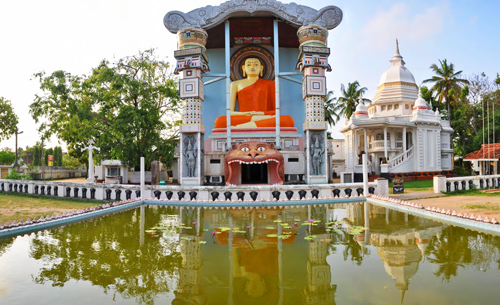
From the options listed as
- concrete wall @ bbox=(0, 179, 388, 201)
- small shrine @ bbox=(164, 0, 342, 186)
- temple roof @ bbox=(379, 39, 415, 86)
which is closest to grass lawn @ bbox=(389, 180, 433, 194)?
concrete wall @ bbox=(0, 179, 388, 201)

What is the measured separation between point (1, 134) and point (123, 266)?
4349 centimetres

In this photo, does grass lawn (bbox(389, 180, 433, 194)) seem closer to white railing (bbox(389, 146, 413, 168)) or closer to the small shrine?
white railing (bbox(389, 146, 413, 168))

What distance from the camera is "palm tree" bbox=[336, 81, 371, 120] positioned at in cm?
3966

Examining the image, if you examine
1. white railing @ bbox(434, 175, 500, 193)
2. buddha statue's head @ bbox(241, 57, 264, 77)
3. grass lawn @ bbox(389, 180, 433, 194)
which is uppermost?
buddha statue's head @ bbox(241, 57, 264, 77)

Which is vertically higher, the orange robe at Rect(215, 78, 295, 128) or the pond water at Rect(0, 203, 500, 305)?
the orange robe at Rect(215, 78, 295, 128)

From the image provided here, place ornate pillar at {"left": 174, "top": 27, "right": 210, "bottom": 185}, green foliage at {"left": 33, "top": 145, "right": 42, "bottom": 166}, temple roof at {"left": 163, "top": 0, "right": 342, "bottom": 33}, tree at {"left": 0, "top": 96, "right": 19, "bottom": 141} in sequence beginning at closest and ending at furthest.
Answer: ornate pillar at {"left": 174, "top": 27, "right": 210, "bottom": 185} < temple roof at {"left": 163, "top": 0, "right": 342, "bottom": 33} < tree at {"left": 0, "top": 96, "right": 19, "bottom": 141} < green foliage at {"left": 33, "top": 145, "right": 42, "bottom": 166}

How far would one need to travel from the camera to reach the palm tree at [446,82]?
35531 mm

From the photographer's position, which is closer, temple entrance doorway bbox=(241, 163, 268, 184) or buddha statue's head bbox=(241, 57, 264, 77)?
temple entrance doorway bbox=(241, 163, 268, 184)

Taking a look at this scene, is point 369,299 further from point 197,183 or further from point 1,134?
point 1,134

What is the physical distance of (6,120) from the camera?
39594mm

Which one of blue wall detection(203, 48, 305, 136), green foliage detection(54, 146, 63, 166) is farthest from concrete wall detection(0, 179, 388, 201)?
green foliage detection(54, 146, 63, 166)

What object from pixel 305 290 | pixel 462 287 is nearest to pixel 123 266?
pixel 305 290

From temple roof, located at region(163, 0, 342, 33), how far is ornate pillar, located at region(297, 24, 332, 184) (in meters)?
0.93

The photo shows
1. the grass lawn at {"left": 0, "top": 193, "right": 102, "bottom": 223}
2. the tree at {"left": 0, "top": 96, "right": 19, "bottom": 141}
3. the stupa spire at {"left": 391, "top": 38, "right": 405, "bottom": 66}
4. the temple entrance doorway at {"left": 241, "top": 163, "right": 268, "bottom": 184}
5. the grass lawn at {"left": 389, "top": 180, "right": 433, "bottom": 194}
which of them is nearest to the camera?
the grass lawn at {"left": 0, "top": 193, "right": 102, "bottom": 223}
